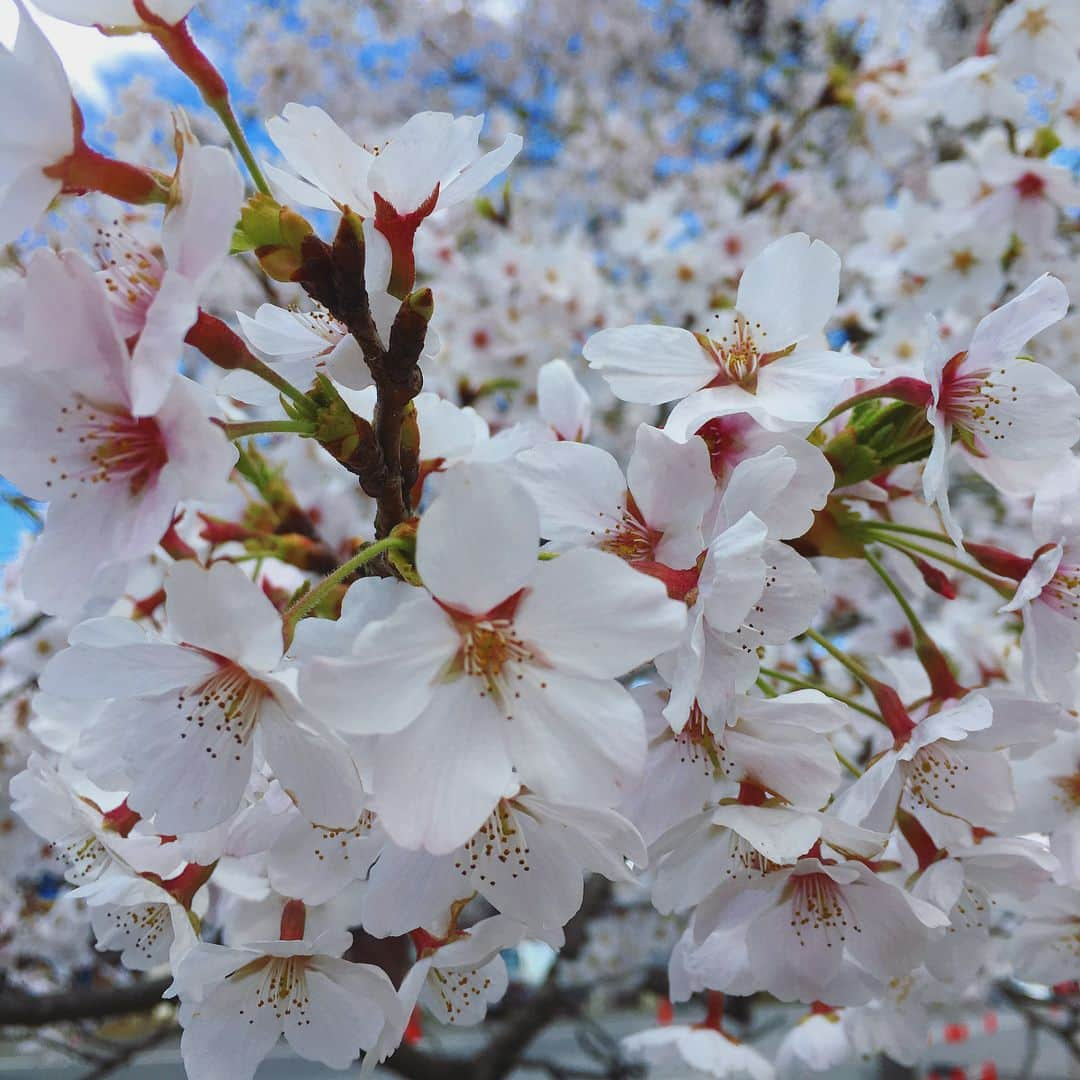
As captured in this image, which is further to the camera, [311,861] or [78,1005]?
[78,1005]

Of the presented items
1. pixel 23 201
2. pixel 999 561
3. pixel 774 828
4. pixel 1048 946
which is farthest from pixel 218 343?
pixel 1048 946

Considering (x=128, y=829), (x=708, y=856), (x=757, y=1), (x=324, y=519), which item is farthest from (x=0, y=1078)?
(x=757, y=1)

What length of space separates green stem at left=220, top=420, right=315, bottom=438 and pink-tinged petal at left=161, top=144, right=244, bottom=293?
117 mm

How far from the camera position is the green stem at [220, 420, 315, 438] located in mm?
705

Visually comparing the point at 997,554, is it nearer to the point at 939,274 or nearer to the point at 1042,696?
the point at 1042,696

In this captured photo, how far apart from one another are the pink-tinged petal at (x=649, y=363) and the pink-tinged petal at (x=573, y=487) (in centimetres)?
8

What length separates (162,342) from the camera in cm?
58

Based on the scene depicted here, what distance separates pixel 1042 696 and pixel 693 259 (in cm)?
269

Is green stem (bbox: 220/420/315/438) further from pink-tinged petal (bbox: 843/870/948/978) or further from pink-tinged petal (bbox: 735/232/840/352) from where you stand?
pink-tinged petal (bbox: 843/870/948/978)

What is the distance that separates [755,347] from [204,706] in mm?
608

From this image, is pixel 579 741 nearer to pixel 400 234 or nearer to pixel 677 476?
pixel 677 476

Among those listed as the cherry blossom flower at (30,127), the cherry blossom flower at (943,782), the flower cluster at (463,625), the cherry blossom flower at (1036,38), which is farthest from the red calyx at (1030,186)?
the cherry blossom flower at (30,127)

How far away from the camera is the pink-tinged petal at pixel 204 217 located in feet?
1.98

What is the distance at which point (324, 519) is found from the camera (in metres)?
1.93
